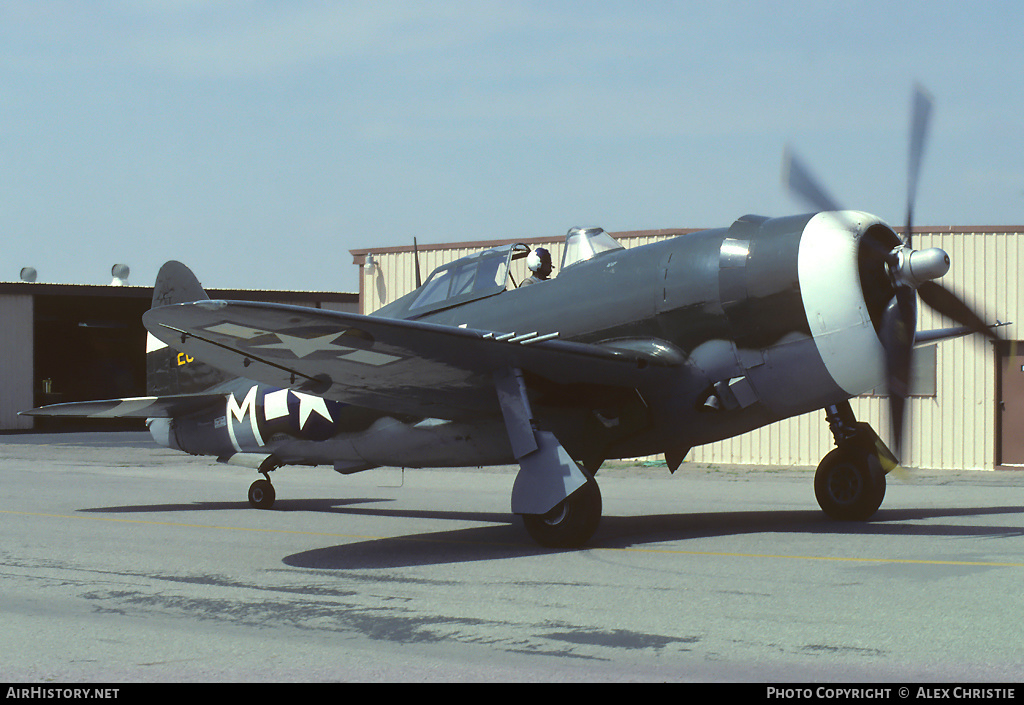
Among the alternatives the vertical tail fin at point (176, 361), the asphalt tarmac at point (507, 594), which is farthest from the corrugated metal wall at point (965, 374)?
the vertical tail fin at point (176, 361)

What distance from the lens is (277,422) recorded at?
41.8 feet

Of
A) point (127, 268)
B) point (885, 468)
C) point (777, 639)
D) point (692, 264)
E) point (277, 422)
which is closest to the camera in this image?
point (777, 639)

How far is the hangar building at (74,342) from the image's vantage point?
41156mm

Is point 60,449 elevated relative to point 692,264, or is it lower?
lower

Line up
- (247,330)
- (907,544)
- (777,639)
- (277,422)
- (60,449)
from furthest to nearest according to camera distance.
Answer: (60,449)
(277,422)
(907,544)
(247,330)
(777,639)

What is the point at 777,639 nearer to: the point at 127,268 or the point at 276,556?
the point at 276,556

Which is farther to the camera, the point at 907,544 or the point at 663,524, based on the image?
the point at 663,524

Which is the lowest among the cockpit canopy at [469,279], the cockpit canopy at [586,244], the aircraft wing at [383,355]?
the aircraft wing at [383,355]

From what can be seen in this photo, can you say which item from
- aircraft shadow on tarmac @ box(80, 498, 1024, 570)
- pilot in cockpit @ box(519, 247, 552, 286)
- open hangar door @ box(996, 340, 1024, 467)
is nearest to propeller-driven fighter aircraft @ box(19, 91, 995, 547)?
pilot in cockpit @ box(519, 247, 552, 286)

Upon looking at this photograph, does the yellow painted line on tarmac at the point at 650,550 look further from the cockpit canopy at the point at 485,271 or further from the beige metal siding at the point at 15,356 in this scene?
the beige metal siding at the point at 15,356

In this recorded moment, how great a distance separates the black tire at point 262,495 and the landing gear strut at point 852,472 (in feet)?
23.6

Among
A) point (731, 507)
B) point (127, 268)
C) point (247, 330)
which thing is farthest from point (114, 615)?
point (127, 268)

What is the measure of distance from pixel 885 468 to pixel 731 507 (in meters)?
2.83

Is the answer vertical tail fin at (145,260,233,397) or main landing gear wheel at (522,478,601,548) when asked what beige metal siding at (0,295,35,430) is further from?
Result: main landing gear wheel at (522,478,601,548)
